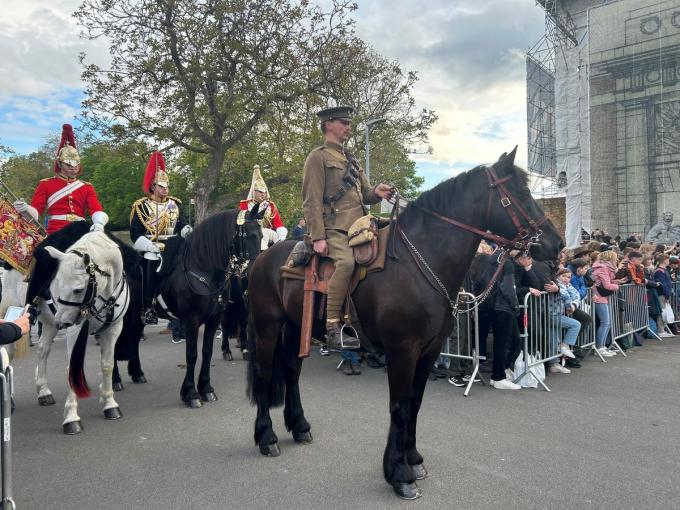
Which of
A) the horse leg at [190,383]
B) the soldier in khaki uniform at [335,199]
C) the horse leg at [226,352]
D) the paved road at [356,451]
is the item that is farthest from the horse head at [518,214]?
the horse leg at [226,352]

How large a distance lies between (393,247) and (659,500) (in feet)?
8.19

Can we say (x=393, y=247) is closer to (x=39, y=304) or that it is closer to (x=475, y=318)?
(x=475, y=318)

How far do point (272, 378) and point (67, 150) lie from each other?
3.52 meters

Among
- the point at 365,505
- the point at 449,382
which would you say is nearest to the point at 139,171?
the point at 449,382

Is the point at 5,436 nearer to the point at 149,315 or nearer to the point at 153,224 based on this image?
the point at 149,315

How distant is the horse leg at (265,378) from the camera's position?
179 inches

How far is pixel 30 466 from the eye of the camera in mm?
4254

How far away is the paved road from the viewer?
3.63m

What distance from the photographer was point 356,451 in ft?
14.6

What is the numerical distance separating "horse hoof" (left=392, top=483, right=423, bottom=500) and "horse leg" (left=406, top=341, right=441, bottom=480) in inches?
8.7

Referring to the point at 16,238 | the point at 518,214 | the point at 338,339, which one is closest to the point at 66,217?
the point at 16,238

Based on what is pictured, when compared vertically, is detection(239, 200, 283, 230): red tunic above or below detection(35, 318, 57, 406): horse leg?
above

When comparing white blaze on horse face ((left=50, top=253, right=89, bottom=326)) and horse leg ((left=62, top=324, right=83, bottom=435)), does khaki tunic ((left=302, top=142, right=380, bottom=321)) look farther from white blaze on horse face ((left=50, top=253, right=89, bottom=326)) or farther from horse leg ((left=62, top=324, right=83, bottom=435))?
horse leg ((left=62, top=324, right=83, bottom=435))

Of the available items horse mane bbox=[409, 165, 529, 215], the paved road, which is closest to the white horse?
the paved road
